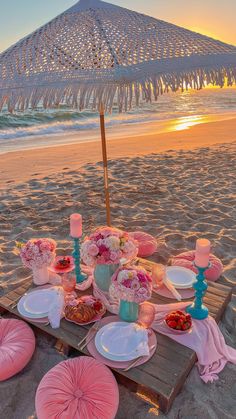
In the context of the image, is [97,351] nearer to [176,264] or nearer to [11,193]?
[176,264]

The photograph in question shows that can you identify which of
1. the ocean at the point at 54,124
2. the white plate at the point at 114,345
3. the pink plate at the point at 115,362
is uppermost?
the white plate at the point at 114,345

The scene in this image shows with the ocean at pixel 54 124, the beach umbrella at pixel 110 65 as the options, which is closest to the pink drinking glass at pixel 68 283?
the beach umbrella at pixel 110 65

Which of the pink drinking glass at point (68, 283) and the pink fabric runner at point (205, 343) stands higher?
the pink drinking glass at point (68, 283)

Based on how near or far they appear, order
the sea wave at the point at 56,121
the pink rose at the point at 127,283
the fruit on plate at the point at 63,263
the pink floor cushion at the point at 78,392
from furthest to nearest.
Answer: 1. the sea wave at the point at 56,121
2. the fruit on plate at the point at 63,263
3. the pink rose at the point at 127,283
4. the pink floor cushion at the point at 78,392

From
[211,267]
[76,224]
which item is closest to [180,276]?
[211,267]

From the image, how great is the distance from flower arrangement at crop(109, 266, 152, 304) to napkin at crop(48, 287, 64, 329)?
0.56m

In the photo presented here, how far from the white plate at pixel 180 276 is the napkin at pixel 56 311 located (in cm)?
114

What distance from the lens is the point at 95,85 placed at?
2.20 m

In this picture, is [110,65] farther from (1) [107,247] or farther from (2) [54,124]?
(2) [54,124]

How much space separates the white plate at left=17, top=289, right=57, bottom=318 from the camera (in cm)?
293

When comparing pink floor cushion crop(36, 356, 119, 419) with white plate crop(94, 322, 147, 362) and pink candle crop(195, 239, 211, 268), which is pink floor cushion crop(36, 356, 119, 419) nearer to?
white plate crop(94, 322, 147, 362)

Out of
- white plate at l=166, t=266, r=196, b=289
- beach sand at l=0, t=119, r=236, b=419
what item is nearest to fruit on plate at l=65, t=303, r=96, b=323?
beach sand at l=0, t=119, r=236, b=419

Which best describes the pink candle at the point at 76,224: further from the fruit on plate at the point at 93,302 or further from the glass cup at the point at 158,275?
the glass cup at the point at 158,275

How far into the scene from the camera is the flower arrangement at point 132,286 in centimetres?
257
